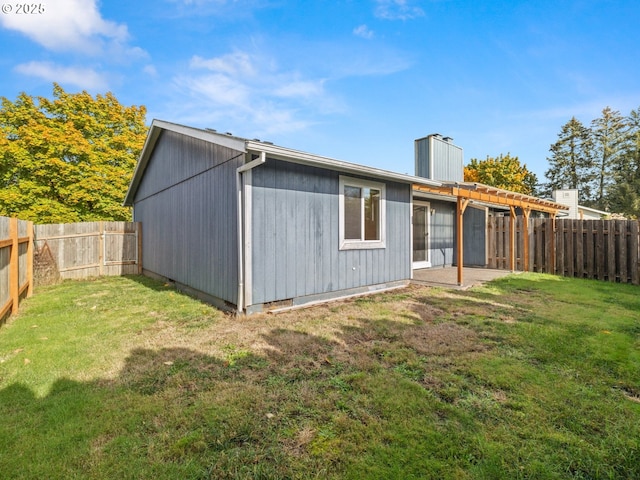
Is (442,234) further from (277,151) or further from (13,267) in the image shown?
(13,267)

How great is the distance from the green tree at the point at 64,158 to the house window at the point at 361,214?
13.5 m

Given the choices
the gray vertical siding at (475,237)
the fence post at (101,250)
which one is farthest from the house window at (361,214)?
the fence post at (101,250)

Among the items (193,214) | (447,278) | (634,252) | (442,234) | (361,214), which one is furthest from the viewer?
(442,234)

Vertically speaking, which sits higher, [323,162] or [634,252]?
[323,162]

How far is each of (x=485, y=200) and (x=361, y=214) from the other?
141 inches

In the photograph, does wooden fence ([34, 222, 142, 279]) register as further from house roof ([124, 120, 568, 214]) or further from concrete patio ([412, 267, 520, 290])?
concrete patio ([412, 267, 520, 290])

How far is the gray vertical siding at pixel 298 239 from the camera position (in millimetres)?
4898

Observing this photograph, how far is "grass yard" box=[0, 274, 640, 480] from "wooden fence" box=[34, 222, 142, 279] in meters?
5.40

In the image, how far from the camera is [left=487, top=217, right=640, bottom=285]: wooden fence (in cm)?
802

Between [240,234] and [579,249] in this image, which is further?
[579,249]

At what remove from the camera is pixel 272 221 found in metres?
5.02

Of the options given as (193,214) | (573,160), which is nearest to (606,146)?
(573,160)

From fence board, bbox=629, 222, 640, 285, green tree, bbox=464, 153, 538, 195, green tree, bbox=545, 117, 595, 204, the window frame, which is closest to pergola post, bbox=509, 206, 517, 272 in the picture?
fence board, bbox=629, 222, 640, 285

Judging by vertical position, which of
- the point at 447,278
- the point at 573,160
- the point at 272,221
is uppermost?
the point at 573,160
